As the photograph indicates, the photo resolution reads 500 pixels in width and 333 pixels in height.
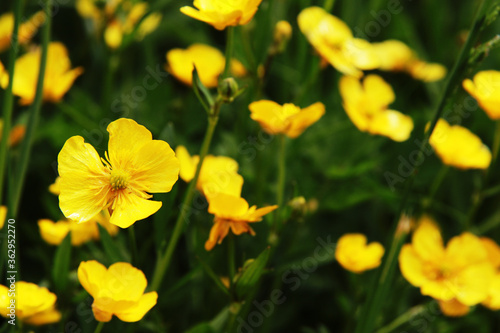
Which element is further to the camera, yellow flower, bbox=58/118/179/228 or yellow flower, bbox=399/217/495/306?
yellow flower, bbox=399/217/495/306

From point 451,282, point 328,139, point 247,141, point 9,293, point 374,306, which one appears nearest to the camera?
point 9,293

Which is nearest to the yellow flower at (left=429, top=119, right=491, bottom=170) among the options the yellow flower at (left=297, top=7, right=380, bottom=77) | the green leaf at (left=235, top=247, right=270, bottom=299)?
the yellow flower at (left=297, top=7, right=380, bottom=77)

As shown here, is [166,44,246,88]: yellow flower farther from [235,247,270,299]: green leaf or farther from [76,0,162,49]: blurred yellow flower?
[235,247,270,299]: green leaf

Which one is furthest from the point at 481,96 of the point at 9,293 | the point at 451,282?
the point at 9,293

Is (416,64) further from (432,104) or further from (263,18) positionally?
(263,18)

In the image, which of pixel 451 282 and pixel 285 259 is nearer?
pixel 451 282

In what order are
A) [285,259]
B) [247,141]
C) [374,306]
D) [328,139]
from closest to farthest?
Result: 1. [374,306]
2. [285,259]
3. [247,141]
4. [328,139]
